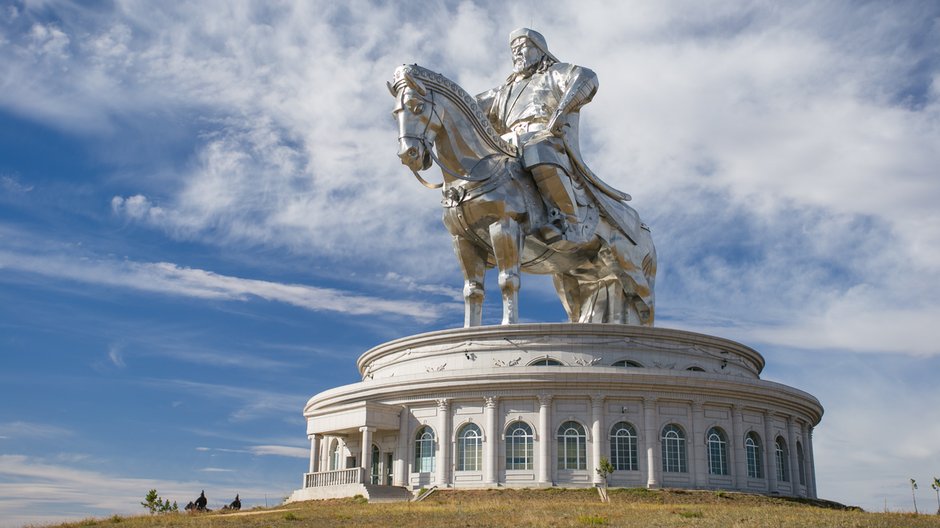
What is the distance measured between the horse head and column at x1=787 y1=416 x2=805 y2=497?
16.1m

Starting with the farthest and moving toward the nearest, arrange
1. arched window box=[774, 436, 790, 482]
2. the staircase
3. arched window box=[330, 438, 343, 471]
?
arched window box=[330, 438, 343, 471] < arched window box=[774, 436, 790, 482] < the staircase

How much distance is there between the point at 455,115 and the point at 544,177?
Result: 3943 millimetres

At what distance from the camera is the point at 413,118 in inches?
1156

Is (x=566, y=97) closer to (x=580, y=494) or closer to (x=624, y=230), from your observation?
(x=624, y=230)

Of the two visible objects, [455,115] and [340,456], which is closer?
[455,115]

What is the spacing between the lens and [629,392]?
30453mm

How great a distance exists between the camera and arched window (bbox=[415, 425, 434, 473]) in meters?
31.2

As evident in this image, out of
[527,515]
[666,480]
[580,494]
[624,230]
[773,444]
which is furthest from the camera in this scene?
[624,230]

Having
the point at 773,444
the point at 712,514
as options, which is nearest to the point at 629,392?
the point at 773,444

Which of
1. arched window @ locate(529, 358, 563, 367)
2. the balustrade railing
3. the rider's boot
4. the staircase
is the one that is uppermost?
the rider's boot

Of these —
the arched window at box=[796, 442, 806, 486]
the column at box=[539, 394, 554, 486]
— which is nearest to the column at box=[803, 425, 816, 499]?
the arched window at box=[796, 442, 806, 486]

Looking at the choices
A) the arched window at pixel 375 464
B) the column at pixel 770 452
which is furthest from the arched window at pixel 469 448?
the column at pixel 770 452

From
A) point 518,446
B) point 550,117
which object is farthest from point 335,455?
point 550,117

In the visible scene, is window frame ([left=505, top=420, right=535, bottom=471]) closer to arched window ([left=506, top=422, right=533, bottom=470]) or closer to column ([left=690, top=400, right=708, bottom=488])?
arched window ([left=506, top=422, right=533, bottom=470])
